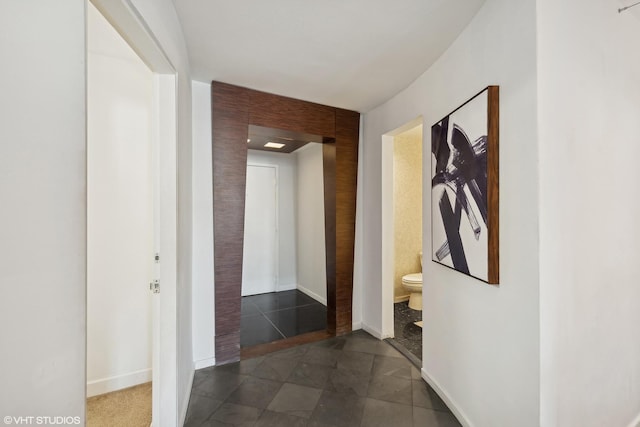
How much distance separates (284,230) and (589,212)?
383cm

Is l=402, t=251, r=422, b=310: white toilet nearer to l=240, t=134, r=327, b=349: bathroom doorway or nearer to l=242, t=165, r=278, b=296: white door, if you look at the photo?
l=240, t=134, r=327, b=349: bathroom doorway

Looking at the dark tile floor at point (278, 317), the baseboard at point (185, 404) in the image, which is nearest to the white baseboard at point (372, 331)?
the dark tile floor at point (278, 317)

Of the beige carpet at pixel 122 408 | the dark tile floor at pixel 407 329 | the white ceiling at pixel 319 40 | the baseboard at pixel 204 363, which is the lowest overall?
the beige carpet at pixel 122 408

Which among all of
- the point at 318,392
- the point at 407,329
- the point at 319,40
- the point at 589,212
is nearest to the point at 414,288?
the point at 407,329

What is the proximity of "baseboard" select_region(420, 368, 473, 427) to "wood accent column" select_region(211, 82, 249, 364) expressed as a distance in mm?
1601

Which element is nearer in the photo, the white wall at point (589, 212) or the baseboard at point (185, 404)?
the white wall at point (589, 212)

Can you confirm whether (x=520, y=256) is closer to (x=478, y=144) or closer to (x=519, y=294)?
(x=519, y=294)

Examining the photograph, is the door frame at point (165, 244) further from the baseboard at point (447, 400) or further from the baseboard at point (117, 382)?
the baseboard at point (447, 400)

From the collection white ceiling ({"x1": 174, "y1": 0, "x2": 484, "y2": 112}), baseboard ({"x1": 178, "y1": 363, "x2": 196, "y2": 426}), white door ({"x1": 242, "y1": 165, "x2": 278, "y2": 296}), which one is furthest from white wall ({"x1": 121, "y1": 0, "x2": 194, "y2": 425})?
white door ({"x1": 242, "y1": 165, "x2": 278, "y2": 296})

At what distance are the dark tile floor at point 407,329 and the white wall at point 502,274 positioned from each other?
1.77 ft

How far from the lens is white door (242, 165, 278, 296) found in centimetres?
438

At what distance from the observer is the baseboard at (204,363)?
2289 mm

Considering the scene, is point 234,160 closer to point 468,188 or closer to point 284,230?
point 468,188

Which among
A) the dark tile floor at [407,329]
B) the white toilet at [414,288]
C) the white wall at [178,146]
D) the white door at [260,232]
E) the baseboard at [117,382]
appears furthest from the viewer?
the white door at [260,232]
